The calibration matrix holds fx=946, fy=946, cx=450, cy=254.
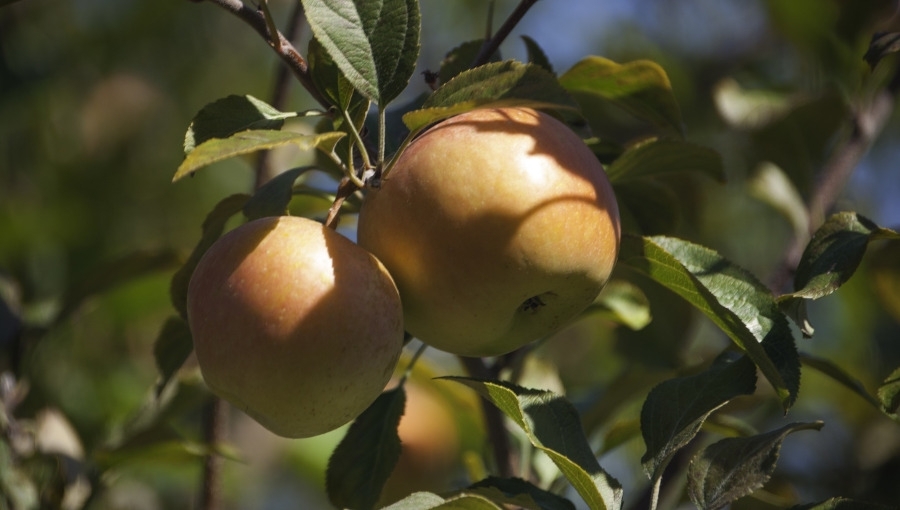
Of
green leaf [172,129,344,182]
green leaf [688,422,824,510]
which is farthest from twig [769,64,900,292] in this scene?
green leaf [172,129,344,182]

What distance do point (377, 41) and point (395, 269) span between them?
21 centimetres

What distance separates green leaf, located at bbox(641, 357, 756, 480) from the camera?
2.86 ft

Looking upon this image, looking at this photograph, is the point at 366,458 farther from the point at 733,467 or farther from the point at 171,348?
the point at 733,467

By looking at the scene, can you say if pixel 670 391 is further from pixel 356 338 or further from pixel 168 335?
pixel 168 335

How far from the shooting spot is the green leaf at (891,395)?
0.88 meters

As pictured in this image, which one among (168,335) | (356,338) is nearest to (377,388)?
(356,338)

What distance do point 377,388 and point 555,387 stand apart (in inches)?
26.4

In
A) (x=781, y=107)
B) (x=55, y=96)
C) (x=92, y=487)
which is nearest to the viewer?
(x=92, y=487)

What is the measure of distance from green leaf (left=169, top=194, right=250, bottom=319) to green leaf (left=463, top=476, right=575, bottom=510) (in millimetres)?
363

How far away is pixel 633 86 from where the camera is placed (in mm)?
1061

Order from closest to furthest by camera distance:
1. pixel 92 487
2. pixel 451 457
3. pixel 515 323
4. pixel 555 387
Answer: pixel 515 323
pixel 92 487
pixel 555 387
pixel 451 457

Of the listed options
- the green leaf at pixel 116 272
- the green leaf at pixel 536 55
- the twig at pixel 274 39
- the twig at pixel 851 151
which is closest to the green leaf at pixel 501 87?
the twig at pixel 274 39

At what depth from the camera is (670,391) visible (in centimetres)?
92

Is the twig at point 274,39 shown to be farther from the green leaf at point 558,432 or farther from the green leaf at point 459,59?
the green leaf at point 558,432
